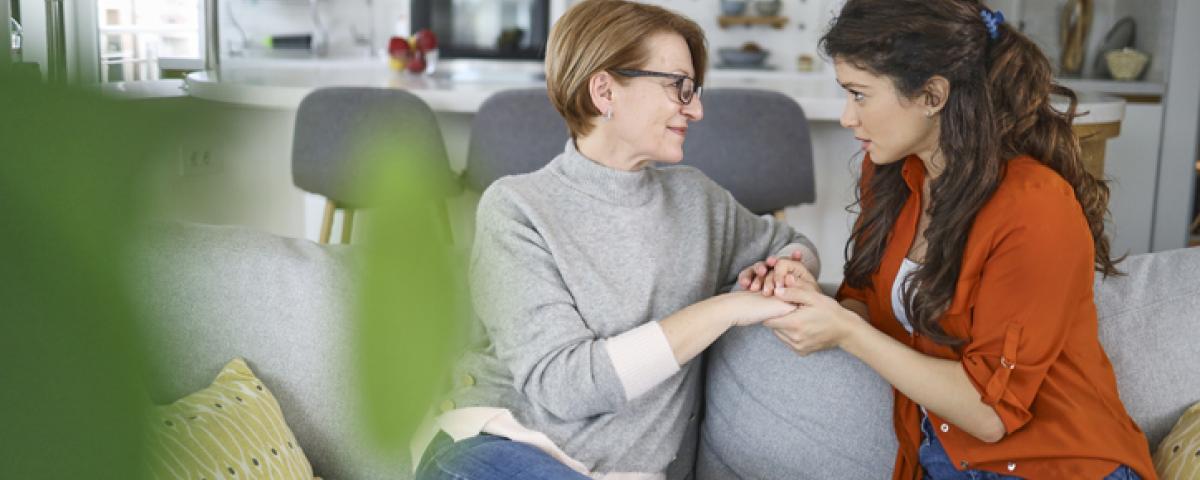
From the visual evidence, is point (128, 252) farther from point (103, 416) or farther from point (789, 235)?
point (789, 235)

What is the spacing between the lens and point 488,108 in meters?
2.62

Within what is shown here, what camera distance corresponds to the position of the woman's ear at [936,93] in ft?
4.65

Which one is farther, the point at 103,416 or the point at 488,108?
the point at 488,108

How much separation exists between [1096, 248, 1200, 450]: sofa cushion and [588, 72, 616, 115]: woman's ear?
75 centimetres

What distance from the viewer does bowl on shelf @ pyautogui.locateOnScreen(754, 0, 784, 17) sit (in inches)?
234

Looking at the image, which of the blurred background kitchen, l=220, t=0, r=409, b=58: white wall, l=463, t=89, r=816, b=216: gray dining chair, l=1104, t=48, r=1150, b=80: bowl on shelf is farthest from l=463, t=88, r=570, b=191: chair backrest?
l=220, t=0, r=409, b=58: white wall

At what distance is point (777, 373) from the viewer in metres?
1.67

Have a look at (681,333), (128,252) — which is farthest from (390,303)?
(681,333)

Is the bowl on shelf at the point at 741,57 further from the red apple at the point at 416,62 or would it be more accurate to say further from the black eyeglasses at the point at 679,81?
the black eyeglasses at the point at 679,81

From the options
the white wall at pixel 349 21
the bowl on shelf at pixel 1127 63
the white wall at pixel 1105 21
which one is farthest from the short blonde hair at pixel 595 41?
the white wall at pixel 349 21

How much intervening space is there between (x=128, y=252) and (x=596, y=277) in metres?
1.36

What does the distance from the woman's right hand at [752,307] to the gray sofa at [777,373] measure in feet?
0.69

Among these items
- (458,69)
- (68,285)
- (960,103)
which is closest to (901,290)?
(960,103)

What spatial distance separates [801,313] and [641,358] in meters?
0.21
